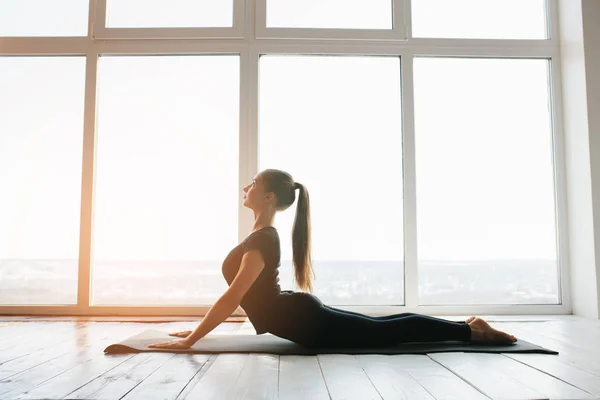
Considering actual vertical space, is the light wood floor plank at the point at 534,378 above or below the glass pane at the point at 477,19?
below

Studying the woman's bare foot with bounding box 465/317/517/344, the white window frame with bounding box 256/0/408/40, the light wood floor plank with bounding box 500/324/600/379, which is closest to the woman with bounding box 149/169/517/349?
the woman's bare foot with bounding box 465/317/517/344

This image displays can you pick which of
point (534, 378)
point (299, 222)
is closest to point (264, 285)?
point (299, 222)

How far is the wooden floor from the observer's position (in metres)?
1.67

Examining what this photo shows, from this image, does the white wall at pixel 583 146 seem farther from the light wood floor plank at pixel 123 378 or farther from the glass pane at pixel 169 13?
the light wood floor plank at pixel 123 378

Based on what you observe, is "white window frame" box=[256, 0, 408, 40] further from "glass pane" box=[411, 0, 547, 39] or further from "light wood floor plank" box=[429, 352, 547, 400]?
"light wood floor plank" box=[429, 352, 547, 400]

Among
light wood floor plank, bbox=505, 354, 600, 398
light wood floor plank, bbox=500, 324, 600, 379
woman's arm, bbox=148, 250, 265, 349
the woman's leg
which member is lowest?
light wood floor plank, bbox=500, 324, 600, 379

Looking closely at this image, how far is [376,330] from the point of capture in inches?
93.5

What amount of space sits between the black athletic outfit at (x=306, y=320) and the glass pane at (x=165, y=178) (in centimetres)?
155

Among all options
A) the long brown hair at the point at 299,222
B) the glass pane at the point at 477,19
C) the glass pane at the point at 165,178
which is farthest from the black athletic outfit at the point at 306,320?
the glass pane at the point at 477,19

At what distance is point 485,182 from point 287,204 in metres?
2.08

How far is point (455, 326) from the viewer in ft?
8.12

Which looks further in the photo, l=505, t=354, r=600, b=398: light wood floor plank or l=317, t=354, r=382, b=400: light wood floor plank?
l=505, t=354, r=600, b=398: light wood floor plank

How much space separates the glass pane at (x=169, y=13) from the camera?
400 centimetres

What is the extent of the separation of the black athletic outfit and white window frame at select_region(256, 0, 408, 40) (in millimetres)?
2002
